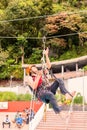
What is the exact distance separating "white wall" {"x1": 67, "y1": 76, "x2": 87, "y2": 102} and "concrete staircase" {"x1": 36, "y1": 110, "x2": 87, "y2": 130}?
5.26m

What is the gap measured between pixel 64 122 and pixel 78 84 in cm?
857

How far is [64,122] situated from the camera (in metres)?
15.6

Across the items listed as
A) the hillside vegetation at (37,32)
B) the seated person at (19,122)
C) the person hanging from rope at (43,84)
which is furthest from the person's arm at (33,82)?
the hillside vegetation at (37,32)

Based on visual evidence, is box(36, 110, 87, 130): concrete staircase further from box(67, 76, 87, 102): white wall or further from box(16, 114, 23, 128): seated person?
box(67, 76, 87, 102): white wall

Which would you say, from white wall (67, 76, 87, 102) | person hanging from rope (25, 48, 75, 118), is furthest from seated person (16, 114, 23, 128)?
person hanging from rope (25, 48, 75, 118)

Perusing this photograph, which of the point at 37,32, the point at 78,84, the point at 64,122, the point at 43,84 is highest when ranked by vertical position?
the point at 37,32

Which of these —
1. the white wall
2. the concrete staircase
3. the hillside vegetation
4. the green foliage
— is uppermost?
the hillside vegetation

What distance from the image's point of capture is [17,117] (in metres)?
19.0

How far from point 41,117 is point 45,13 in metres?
18.0

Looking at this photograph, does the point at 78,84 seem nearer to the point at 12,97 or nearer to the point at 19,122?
the point at 12,97

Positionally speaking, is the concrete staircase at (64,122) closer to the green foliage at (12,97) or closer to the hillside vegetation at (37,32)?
the green foliage at (12,97)

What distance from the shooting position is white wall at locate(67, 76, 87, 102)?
23.0 metres

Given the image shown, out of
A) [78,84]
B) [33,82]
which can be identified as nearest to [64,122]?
[33,82]

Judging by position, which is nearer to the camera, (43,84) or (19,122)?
(43,84)
